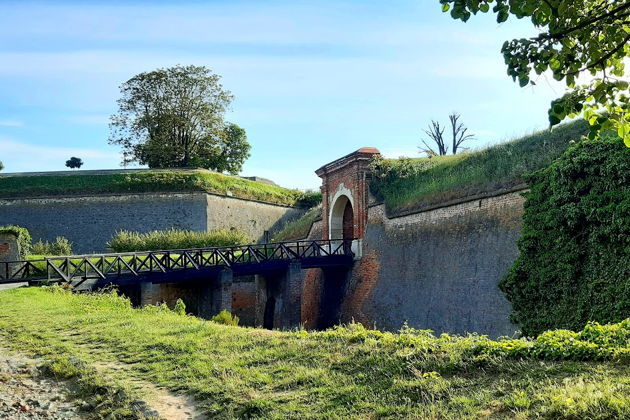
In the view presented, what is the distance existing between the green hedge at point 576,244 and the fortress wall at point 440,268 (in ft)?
5.16

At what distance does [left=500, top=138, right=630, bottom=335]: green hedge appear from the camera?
1098 centimetres

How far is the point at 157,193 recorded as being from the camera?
34.3 m

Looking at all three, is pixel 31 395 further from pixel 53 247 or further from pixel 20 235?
pixel 53 247

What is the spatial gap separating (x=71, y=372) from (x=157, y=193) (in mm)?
26619

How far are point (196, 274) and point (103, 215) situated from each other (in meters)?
15.3

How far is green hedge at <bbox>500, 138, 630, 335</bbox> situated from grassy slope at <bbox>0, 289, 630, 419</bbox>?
5491 mm

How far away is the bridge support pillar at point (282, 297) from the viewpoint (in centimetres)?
2219

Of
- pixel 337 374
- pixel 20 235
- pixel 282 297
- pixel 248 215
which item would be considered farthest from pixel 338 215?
pixel 337 374

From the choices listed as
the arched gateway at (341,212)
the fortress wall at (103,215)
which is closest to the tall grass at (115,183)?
the fortress wall at (103,215)

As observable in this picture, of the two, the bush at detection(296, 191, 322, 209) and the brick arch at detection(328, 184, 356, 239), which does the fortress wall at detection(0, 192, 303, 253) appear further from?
the brick arch at detection(328, 184, 356, 239)

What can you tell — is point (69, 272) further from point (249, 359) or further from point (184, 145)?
point (184, 145)

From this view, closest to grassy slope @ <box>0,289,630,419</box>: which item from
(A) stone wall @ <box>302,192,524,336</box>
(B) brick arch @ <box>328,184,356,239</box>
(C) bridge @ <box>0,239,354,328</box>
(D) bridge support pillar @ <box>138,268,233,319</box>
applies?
(A) stone wall @ <box>302,192,524,336</box>

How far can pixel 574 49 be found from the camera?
4895 millimetres

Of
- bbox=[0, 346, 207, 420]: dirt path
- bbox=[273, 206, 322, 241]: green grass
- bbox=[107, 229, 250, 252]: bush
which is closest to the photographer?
bbox=[0, 346, 207, 420]: dirt path
